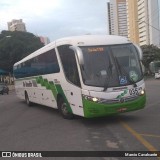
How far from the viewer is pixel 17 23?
159m

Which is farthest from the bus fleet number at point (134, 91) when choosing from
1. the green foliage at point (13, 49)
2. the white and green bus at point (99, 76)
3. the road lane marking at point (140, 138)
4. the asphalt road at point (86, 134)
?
the green foliage at point (13, 49)

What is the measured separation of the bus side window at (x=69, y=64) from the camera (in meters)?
14.5

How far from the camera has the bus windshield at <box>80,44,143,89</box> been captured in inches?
546

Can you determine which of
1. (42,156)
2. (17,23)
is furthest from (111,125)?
(17,23)

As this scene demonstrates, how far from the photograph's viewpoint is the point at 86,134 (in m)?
12.2

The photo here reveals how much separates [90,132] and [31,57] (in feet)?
36.6

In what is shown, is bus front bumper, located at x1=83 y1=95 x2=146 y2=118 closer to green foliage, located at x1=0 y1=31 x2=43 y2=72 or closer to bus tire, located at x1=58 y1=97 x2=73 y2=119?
bus tire, located at x1=58 y1=97 x2=73 y2=119

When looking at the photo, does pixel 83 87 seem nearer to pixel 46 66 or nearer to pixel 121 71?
pixel 121 71

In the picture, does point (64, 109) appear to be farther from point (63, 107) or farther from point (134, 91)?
point (134, 91)

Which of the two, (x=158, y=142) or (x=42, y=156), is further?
(x=158, y=142)

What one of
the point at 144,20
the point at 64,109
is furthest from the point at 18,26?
the point at 64,109

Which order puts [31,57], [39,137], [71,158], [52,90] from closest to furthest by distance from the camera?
1. [71,158]
2. [39,137]
3. [52,90]
4. [31,57]

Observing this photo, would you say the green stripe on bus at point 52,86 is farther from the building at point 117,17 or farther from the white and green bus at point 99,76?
the building at point 117,17

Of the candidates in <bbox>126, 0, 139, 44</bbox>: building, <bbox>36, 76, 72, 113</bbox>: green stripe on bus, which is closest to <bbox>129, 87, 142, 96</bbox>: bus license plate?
<bbox>36, 76, 72, 113</bbox>: green stripe on bus
